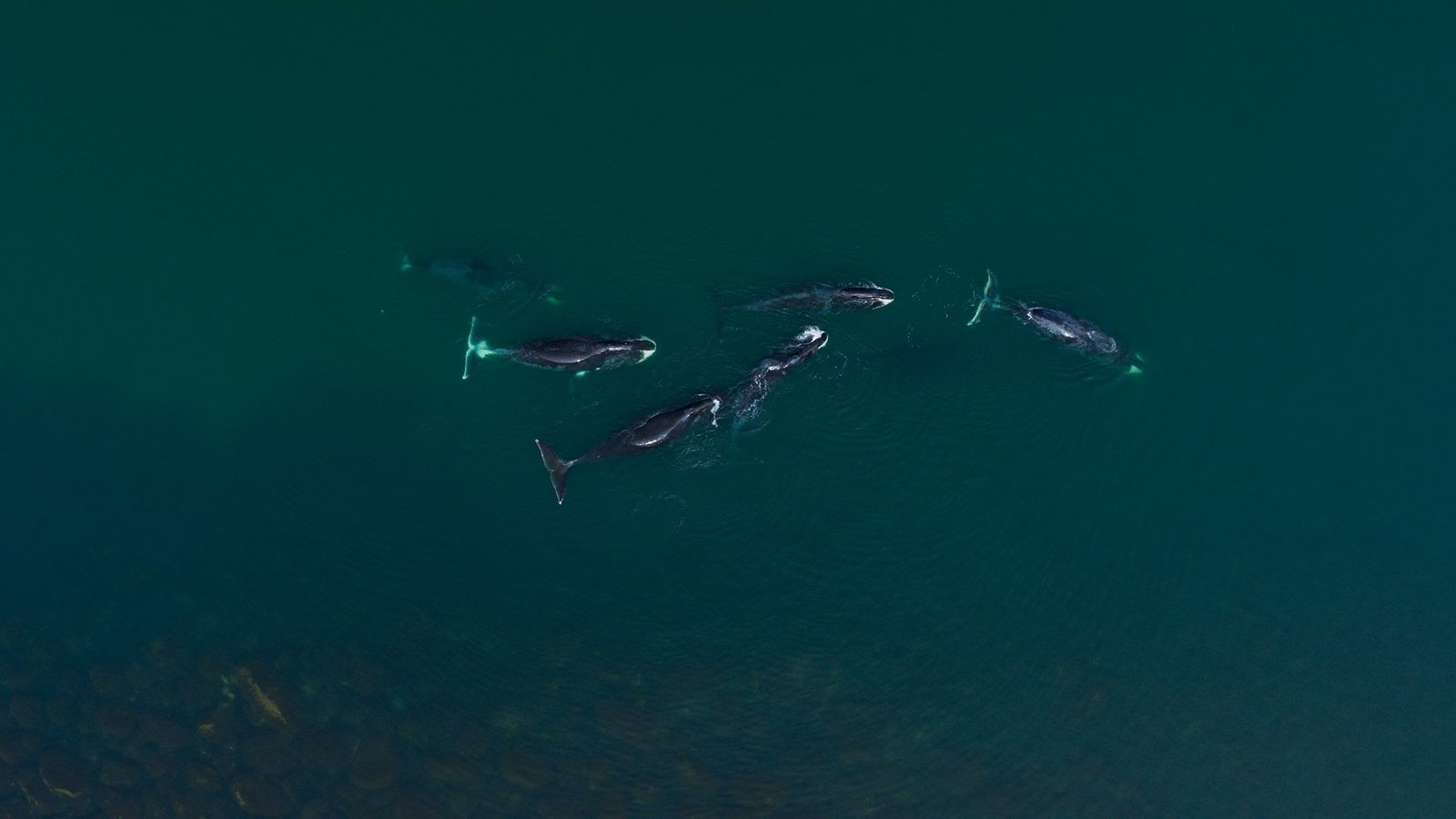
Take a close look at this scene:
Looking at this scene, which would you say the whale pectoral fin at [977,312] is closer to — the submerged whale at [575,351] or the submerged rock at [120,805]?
the submerged whale at [575,351]

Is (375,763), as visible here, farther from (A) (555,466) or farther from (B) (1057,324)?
(B) (1057,324)

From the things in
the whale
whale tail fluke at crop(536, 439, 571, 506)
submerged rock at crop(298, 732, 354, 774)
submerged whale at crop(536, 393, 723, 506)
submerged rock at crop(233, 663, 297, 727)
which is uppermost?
the whale

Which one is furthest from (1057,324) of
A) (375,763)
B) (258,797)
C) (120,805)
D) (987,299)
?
(120,805)

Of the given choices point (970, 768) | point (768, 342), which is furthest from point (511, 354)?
point (970, 768)

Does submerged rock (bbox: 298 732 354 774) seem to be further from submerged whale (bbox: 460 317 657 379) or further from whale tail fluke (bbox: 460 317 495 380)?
submerged whale (bbox: 460 317 657 379)

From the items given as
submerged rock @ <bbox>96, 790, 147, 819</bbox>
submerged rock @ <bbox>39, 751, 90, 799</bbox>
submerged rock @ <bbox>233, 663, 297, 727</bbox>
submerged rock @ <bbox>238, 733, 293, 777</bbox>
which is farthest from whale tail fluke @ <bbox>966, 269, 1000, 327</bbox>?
submerged rock @ <bbox>39, 751, 90, 799</bbox>

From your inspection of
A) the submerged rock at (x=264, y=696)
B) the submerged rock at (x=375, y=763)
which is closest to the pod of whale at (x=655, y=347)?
the submerged rock at (x=375, y=763)
